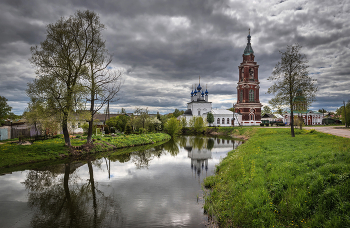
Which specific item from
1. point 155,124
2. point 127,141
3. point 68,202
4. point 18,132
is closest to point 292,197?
point 68,202

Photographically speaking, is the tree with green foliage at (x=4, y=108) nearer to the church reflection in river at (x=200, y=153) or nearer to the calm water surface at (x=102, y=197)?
the calm water surface at (x=102, y=197)

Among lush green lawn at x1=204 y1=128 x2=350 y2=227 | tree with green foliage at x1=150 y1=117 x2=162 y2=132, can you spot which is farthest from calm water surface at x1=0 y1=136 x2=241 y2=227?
tree with green foliage at x1=150 y1=117 x2=162 y2=132

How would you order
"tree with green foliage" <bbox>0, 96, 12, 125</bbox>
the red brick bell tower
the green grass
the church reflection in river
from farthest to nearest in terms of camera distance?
the red brick bell tower < "tree with green foliage" <bbox>0, 96, 12, 125</bbox> < the green grass < the church reflection in river

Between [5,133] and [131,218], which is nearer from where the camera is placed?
[131,218]

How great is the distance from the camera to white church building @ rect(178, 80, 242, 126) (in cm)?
6675

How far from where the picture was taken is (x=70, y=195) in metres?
9.33

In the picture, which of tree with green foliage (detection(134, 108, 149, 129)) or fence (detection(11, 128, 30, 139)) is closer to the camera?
fence (detection(11, 128, 30, 139))

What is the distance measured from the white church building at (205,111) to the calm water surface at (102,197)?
52.6 metres

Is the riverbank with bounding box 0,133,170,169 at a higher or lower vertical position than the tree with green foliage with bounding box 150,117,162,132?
lower

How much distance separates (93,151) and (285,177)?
19016 millimetres

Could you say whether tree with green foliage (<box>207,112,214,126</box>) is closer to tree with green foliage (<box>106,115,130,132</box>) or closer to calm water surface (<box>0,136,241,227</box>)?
tree with green foliage (<box>106,115,130,132</box>)

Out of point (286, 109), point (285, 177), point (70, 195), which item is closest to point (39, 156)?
point (70, 195)

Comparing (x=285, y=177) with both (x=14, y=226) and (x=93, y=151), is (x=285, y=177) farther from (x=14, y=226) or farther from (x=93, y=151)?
(x=93, y=151)

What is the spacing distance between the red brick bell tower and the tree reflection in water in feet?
→ 193
